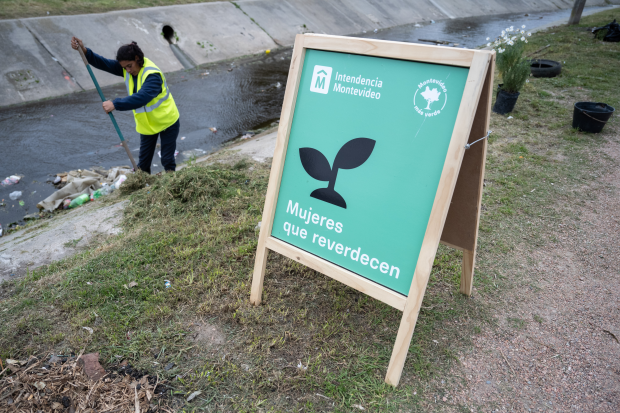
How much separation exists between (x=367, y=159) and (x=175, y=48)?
9729 millimetres

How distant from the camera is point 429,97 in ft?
6.24

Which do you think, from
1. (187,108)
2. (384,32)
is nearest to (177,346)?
(187,108)

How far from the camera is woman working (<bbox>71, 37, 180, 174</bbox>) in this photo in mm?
4105

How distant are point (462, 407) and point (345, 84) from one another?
1937 millimetres

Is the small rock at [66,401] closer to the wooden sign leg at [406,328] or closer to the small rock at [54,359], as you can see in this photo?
the small rock at [54,359]

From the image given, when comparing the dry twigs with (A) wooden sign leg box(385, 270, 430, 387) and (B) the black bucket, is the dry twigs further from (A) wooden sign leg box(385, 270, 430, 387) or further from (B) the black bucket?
(B) the black bucket

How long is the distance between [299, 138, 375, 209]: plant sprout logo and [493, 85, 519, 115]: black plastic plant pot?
5.50 meters

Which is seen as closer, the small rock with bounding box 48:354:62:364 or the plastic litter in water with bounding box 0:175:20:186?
the small rock with bounding box 48:354:62:364

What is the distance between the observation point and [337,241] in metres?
2.26

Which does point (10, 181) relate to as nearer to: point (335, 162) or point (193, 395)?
point (193, 395)

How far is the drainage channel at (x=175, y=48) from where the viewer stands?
989cm

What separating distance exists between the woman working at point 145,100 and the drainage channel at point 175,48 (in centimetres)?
567

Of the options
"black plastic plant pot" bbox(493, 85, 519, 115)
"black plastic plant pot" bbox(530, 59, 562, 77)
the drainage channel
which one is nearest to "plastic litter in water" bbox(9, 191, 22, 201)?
the drainage channel

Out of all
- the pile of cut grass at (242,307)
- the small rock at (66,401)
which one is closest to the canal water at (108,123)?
the pile of cut grass at (242,307)
